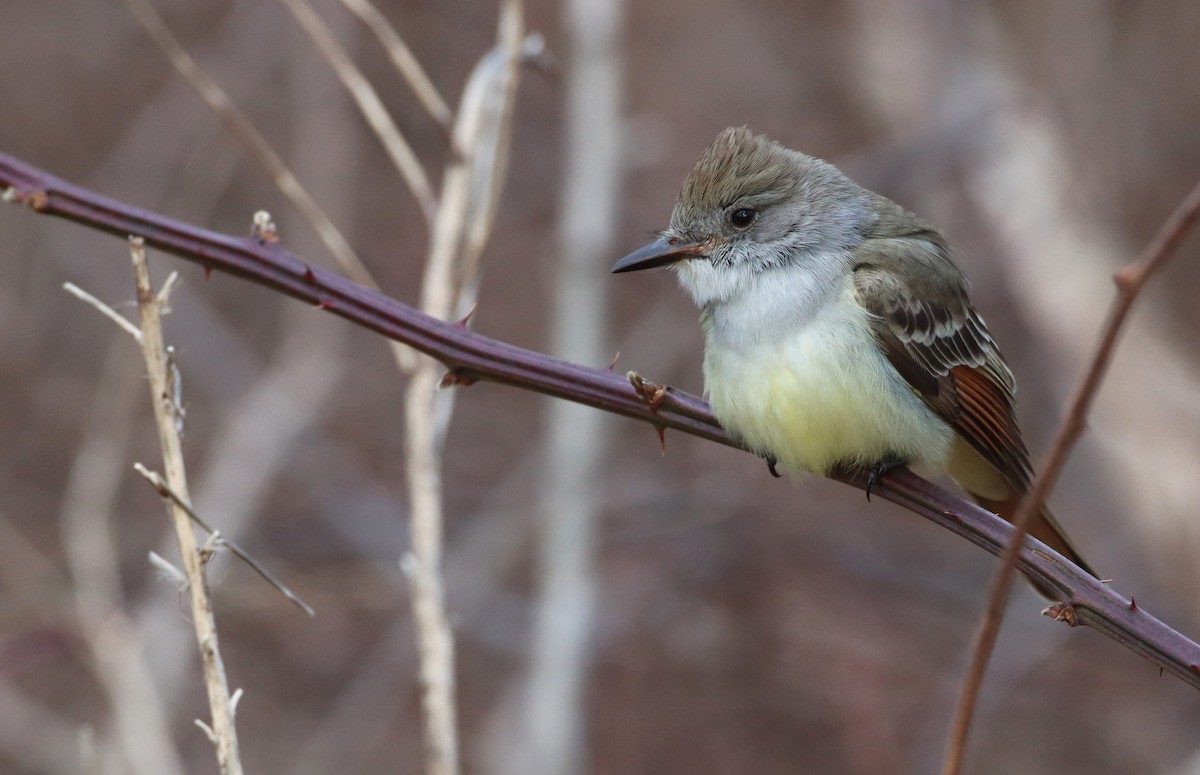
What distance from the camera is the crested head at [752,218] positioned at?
3764mm

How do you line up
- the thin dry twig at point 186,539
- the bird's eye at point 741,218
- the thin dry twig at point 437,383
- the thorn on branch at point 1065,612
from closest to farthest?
the thin dry twig at point 186,539, the thorn on branch at point 1065,612, the thin dry twig at point 437,383, the bird's eye at point 741,218

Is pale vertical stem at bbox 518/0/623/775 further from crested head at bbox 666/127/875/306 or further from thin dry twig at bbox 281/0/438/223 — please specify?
thin dry twig at bbox 281/0/438/223

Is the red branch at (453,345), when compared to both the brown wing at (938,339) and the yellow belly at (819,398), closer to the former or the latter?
the yellow belly at (819,398)

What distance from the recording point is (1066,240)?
698 centimetres

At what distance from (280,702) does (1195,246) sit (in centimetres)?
695

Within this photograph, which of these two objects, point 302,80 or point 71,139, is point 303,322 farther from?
point 71,139

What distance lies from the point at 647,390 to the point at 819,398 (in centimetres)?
101

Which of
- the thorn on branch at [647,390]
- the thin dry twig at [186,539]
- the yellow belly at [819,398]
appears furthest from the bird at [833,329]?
the thin dry twig at [186,539]

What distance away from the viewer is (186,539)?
7.23 feet

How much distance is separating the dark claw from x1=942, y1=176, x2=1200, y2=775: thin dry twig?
1.48m

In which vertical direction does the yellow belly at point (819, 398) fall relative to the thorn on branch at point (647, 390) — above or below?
above

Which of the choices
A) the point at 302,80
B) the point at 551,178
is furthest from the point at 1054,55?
the point at 302,80

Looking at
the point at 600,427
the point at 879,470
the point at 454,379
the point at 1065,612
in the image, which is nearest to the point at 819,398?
the point at 879,470

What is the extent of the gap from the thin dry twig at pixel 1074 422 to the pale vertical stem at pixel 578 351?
12.7ft
